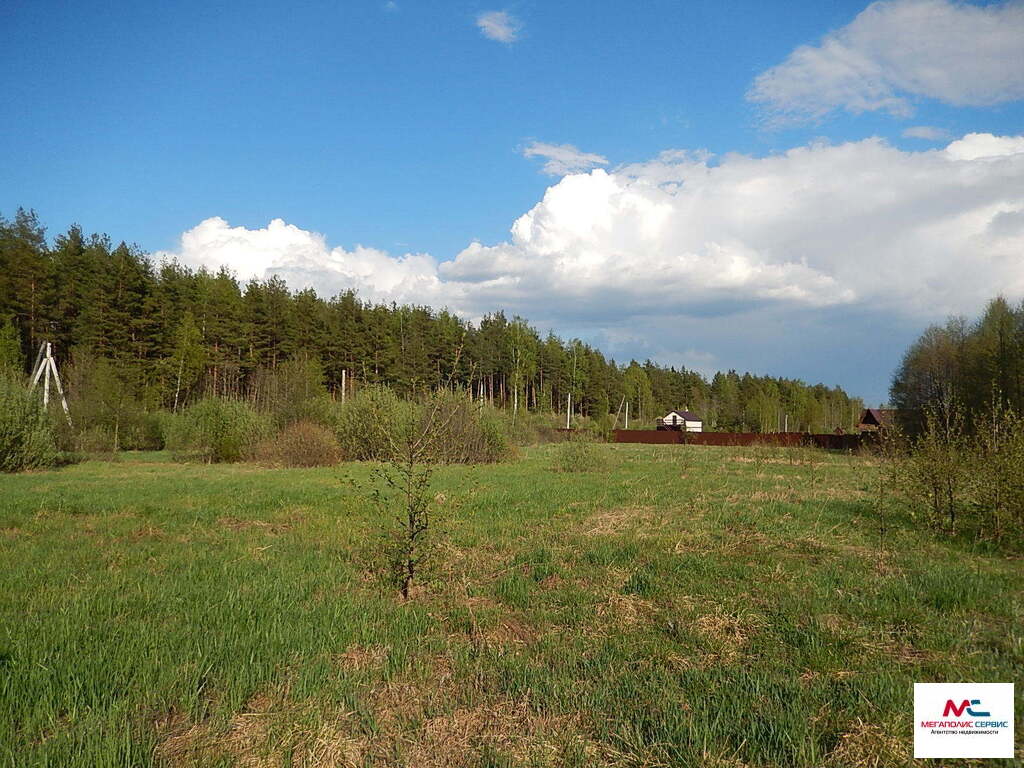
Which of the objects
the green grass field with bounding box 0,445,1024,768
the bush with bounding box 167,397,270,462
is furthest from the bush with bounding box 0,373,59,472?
the green grass field with bounding box 0,445,1024,768

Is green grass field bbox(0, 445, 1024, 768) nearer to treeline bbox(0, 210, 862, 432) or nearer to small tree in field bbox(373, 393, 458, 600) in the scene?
small tree in field bbox(373, 393, 458, 600)

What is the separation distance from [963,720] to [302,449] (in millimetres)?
24936

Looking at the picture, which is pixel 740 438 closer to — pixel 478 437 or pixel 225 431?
pixel 478 437

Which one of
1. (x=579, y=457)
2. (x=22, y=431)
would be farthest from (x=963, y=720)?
(x=22, y=431)

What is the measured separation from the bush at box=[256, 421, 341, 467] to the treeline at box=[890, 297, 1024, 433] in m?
31.8

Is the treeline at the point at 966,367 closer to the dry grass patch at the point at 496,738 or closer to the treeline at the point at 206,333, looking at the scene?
the treeline at the point at 206,333

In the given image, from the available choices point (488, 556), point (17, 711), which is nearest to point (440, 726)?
point (17, 711)

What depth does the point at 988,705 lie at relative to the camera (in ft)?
12.4

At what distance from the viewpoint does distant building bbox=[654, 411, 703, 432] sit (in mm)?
81250

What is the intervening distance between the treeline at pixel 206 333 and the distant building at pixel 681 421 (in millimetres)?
13458

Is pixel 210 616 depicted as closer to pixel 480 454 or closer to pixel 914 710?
pixel 914 710

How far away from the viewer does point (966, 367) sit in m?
36.0

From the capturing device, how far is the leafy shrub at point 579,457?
22.6 m

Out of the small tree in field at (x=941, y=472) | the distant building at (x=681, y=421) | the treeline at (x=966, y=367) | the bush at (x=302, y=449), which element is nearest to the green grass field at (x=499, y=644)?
the small tree in field at (x=941, y=472)
